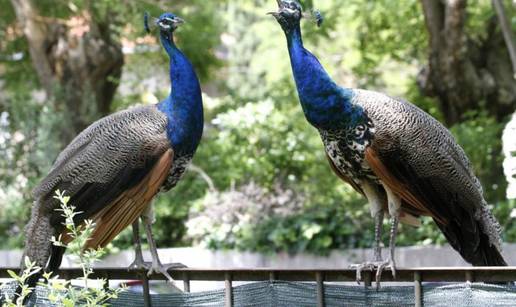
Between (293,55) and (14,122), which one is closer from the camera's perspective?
(293,55)

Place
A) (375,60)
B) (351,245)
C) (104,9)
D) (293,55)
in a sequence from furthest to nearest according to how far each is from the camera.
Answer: (375,60) → (104,9) → (351,245) → (293,55)

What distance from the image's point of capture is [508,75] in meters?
10.6

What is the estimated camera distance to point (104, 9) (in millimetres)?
11352

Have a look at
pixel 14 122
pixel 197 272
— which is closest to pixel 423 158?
pixel 197 272

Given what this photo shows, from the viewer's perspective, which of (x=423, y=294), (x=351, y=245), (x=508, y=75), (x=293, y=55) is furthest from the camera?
(x=508, y=75)

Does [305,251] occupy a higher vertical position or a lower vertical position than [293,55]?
lower

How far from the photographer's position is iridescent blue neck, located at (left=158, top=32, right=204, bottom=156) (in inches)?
195

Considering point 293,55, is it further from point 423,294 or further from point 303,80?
point 423,294

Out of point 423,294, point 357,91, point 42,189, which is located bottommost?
point 423,294

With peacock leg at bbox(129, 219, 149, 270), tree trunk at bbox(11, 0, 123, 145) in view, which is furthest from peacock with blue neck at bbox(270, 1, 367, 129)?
tree trunk at bbox(11, 0, 123, 145)

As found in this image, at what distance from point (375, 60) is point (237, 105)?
2.14 m

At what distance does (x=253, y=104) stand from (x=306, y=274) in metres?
6.22

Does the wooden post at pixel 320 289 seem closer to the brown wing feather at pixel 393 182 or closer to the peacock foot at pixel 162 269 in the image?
the brown wing feather at pixel 393 182

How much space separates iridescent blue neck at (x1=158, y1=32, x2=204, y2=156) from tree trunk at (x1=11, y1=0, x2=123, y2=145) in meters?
5.90
